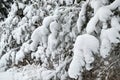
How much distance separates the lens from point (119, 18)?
3.03 metres

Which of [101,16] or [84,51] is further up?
[101,16]

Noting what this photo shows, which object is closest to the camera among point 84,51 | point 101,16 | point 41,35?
point 84,51

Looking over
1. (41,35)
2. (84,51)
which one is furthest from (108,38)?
(41,35)

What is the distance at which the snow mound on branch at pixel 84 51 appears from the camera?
2.76 m

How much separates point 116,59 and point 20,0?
520 cm

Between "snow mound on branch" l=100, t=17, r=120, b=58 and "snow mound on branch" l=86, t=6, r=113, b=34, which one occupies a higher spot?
"snow mound on branch" l=86, t=6, r=113, b=34

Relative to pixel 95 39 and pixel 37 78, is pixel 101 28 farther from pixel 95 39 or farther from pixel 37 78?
pixel 37 78

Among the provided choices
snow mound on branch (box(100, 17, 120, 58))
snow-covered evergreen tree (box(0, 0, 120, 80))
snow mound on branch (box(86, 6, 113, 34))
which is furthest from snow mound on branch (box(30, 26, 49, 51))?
snow mound on branch (box(100, 17, 120, 58))

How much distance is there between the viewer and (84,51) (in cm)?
279

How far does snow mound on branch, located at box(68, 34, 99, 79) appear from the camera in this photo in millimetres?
2764

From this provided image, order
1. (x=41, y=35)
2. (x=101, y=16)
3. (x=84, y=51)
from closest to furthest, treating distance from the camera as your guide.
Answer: (x=84, y=51) → (x=101, y=16) → (x=41, y=35)

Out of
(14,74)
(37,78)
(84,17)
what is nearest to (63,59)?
(37,78)

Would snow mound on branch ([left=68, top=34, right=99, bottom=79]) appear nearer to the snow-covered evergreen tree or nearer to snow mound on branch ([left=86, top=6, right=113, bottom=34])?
the snow-covered evergreen tree

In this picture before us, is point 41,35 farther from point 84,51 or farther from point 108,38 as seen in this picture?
point 108,38
